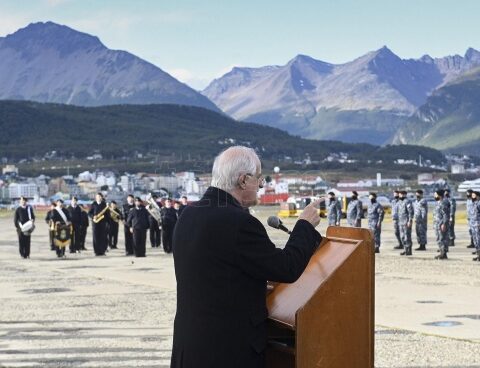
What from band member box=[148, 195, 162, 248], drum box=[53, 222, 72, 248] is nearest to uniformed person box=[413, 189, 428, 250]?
band member box=[148, 195, 162, 248]

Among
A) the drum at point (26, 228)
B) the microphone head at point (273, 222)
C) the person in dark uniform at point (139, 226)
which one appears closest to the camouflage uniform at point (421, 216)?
the person in dark uniform at point (139, 226)

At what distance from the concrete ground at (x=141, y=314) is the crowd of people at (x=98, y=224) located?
13.3 ft

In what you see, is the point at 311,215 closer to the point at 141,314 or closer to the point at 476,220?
the point at 141,314

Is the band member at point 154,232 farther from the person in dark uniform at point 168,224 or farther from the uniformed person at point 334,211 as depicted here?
the uniformed person at point 334,211

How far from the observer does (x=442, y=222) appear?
23062 mm

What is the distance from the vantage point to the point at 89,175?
17888cm

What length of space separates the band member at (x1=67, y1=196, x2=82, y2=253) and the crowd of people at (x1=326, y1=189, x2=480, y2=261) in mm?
7529

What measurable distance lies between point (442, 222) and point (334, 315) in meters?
19.5

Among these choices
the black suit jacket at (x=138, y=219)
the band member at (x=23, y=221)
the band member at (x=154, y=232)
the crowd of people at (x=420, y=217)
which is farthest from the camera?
the band member at (x=154, y=232)

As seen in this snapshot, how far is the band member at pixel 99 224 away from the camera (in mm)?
28469

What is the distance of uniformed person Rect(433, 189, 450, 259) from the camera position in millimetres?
22453

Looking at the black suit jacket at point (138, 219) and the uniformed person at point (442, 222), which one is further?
the black suit jacket at point (138, 219)

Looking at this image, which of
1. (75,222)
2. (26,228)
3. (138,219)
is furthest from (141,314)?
(75,222)

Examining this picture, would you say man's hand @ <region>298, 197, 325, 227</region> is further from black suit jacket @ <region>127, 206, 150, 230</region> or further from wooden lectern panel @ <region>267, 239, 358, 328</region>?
black suit jacket @ <region>127, 206, 150, 230</region>
